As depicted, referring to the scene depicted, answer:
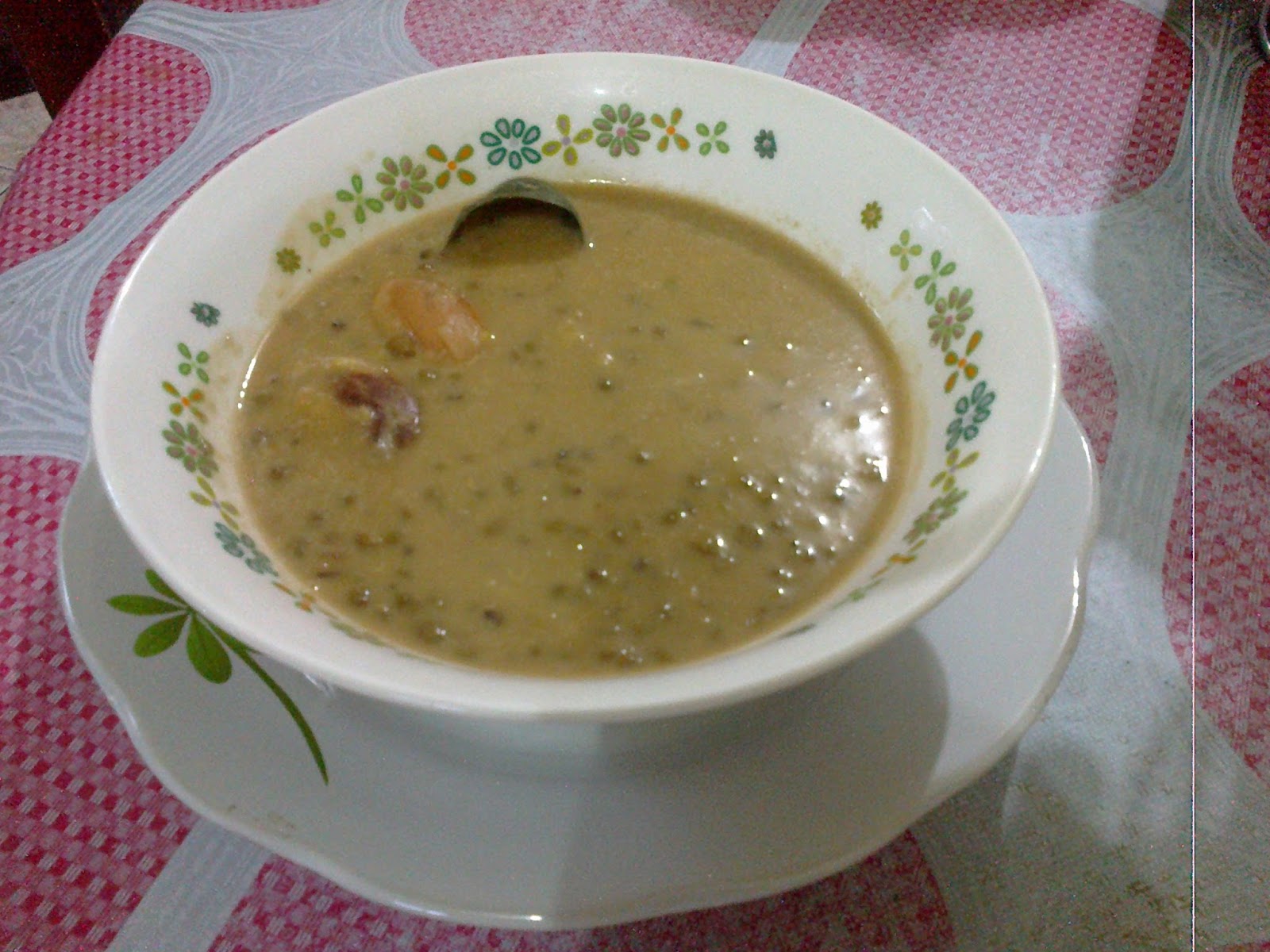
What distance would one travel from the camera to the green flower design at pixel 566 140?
147cm

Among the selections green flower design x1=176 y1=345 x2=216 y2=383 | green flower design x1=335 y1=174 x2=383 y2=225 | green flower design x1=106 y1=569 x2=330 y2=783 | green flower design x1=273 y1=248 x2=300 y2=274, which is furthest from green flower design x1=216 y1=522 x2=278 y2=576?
green flower design x1=335 y1=174 x2=383 y2=225

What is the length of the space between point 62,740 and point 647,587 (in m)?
0.69

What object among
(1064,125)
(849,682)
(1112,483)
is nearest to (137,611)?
(849,682)

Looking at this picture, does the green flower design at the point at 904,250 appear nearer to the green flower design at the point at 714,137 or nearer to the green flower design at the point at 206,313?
the green flower design at the point at 714,137

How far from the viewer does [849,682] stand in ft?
3.52

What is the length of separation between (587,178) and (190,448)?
0.77 meters

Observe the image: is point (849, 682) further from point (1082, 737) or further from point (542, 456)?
point (542, 456)

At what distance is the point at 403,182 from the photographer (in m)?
1.43

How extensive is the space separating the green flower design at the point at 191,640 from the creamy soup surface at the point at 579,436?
0.11m

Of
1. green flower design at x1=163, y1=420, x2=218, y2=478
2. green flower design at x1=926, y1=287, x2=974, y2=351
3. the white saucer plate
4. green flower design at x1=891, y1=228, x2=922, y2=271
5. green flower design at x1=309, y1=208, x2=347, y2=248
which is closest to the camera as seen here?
the white saucer plate

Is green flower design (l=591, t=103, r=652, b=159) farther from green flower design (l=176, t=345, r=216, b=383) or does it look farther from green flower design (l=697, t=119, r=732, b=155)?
green flower design (l=176, t=345, r=216, b=383)

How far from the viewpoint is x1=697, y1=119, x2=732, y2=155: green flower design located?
144 cm

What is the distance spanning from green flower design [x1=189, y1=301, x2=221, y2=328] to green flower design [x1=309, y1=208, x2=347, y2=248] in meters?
0.23

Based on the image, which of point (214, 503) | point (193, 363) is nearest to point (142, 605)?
point (214, 503)
